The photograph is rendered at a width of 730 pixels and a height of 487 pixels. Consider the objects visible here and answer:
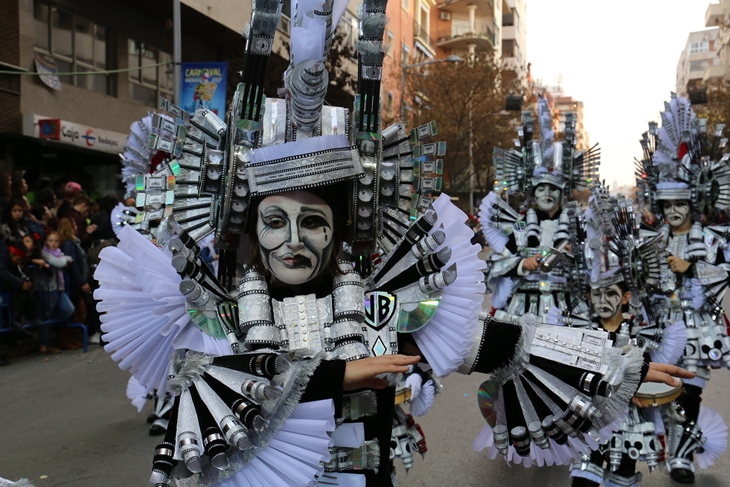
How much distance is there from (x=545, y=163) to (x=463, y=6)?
41.7 m

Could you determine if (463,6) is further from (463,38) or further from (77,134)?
(77,134)

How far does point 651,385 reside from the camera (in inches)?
172

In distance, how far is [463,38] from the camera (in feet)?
142

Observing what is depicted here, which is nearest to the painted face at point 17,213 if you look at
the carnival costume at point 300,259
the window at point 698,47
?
the carnival costume at point 300,259

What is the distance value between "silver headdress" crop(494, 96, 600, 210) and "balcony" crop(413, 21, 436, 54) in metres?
32.1

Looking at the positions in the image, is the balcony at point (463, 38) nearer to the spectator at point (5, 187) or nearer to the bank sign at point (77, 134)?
the bank sign at point (77, 134)

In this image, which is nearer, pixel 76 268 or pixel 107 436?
pixel 107 436

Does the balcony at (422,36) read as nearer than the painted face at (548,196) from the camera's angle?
No

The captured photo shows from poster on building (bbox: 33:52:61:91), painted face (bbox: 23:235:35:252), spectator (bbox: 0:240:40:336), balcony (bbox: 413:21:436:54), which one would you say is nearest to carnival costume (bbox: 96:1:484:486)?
spectator (bbox: 0:240:40:336)

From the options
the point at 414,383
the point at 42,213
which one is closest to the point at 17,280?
the point at 42,213

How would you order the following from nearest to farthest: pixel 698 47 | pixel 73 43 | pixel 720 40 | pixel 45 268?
1. pixel 45 268
2. pixel 73 43
3. pixel 720 40
4. pixel 698 47

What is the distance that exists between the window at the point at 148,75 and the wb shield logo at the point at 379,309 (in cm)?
1503

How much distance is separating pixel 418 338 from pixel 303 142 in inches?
30.0

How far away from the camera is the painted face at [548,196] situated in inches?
244
